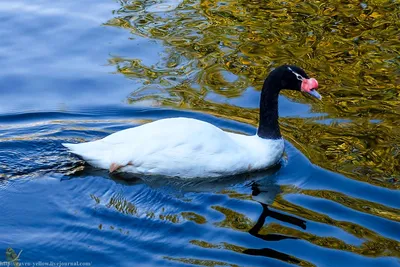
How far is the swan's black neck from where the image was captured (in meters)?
9.48

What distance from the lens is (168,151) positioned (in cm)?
892

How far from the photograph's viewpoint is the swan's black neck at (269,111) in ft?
31.1

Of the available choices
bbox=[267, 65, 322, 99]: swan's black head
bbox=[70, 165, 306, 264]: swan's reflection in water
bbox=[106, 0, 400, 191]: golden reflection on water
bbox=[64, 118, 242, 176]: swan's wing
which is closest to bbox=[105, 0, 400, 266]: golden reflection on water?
bbox=[106, 0, 400, 191]: golden reflection on water

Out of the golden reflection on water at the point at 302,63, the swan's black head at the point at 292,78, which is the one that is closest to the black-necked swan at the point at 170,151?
the swan's black head at the point at 292,78

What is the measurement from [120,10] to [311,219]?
21.9ft

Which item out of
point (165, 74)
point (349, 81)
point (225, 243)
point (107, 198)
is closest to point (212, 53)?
point (165, 74)

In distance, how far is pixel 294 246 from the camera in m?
7.59

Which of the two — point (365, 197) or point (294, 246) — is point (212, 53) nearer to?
point (365, 197)

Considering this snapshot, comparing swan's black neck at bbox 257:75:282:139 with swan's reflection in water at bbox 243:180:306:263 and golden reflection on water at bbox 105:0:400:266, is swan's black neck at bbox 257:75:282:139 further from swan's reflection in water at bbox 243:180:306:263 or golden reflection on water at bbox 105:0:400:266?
swan's reflection in water at bbox 243:180:306:263

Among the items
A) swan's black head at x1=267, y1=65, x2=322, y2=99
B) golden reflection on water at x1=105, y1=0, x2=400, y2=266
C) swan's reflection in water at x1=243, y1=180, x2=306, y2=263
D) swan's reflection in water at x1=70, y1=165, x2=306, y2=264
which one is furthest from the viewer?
swan's black head at x1=267, y1=65, x2=322, y2=99

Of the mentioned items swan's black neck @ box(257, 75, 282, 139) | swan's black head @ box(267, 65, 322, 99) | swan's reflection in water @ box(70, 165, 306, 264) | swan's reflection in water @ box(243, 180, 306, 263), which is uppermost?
swan's black head @ box(267, 65, 322, 99)

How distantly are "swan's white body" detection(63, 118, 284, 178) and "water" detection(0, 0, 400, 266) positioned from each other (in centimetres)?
15

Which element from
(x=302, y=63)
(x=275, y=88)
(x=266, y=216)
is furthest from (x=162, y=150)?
(x=302, y=63)

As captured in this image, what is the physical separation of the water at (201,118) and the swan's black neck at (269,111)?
0.38 metres
